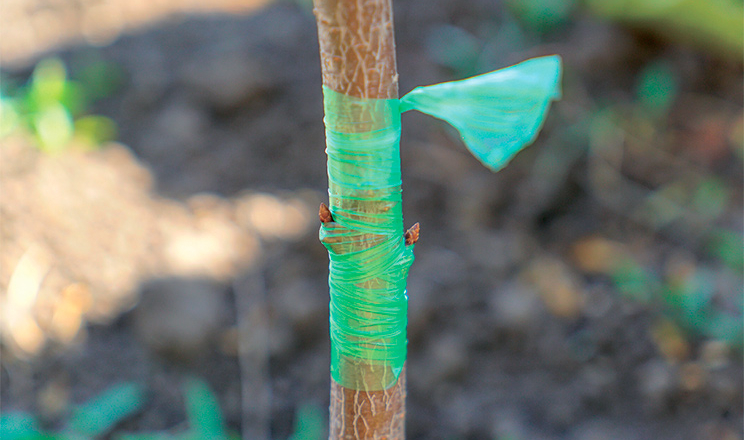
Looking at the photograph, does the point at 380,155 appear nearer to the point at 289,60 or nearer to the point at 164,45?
the point at 289,60

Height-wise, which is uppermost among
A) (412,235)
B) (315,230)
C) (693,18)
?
(693,18)

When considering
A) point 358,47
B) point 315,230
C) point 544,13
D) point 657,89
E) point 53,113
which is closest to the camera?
point 358,47

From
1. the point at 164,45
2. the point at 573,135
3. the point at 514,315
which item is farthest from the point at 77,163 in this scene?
the point at 573,135

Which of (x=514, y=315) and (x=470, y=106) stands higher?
(x=470, y=106)

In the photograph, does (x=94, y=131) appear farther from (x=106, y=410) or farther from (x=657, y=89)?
(x=657, y=89)

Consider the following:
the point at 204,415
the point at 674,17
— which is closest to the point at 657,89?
the point at 674,17

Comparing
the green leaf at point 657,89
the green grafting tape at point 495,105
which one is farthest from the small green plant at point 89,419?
the green leaf at point 657,89

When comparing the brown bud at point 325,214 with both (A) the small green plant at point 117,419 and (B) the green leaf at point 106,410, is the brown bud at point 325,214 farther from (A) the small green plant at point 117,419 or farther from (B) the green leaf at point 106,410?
(B) the green leaf at point 106,410
